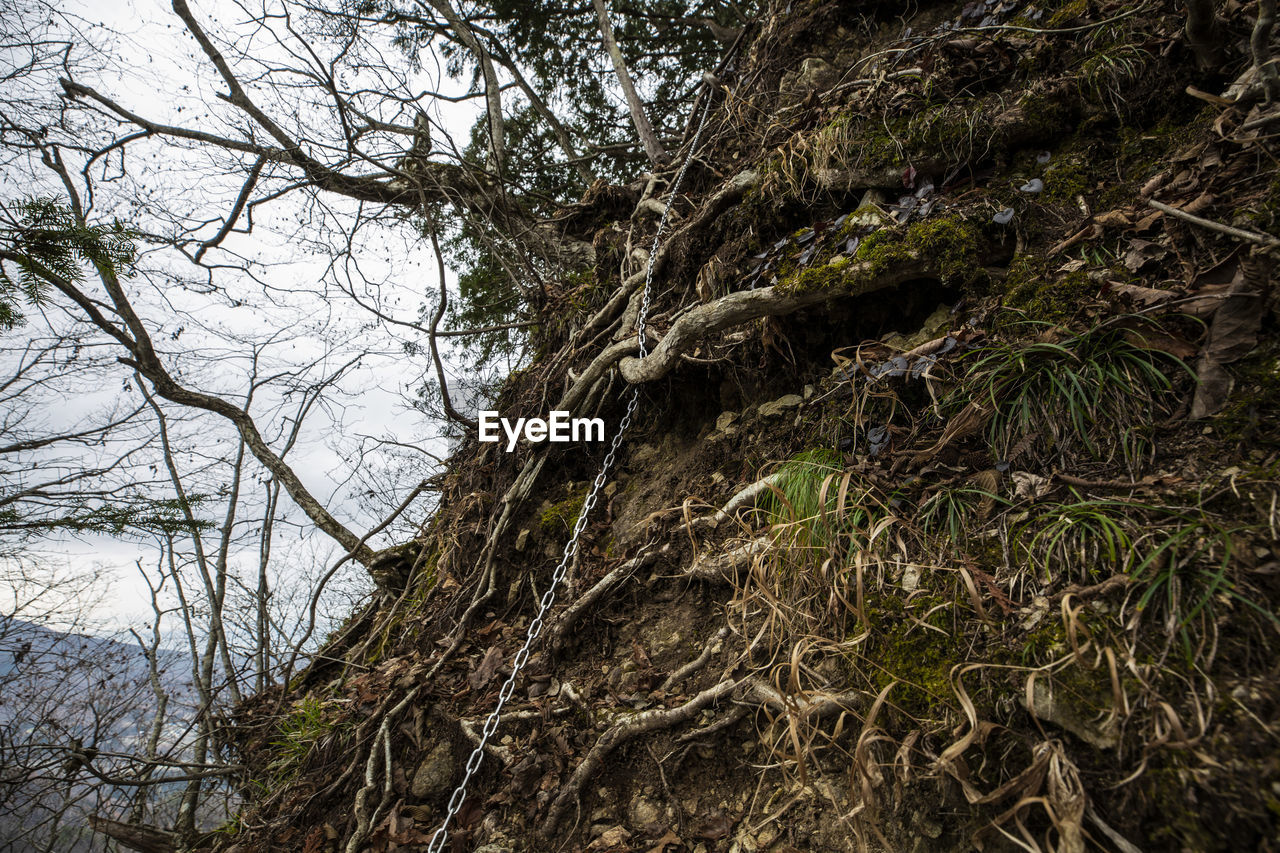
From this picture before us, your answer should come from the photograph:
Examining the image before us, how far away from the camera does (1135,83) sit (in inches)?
85.8

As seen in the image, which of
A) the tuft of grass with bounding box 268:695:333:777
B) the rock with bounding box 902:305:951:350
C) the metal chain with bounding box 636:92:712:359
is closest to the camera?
the rock with bounding box 902:305:951:350

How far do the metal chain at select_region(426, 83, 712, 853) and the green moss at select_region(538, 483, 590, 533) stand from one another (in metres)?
0.04

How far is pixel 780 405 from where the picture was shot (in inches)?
105

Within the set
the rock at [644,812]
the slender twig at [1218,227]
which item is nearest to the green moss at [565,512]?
the rock at [644,812]

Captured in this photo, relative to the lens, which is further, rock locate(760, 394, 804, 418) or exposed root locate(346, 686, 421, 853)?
rock locate(760, 394, 804, 418)

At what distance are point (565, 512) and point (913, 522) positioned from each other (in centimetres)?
211

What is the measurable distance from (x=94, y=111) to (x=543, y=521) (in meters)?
5.96

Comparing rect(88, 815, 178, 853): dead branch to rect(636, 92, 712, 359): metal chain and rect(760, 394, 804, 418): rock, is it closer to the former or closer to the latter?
rect(636, 92, 712, 359): metal chain

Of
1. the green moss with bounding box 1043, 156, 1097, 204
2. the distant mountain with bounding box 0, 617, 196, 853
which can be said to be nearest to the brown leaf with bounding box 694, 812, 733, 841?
the green moss with bounding box 1043, 156, 1097, 204

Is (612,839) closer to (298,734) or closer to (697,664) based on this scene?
(697,664)

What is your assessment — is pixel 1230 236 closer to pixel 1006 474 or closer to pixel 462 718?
pixel 1006 474

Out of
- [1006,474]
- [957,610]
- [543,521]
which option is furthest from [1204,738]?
[543,521]

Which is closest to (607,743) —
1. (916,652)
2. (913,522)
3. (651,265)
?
(916,652)

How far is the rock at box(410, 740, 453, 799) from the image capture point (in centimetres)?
254
